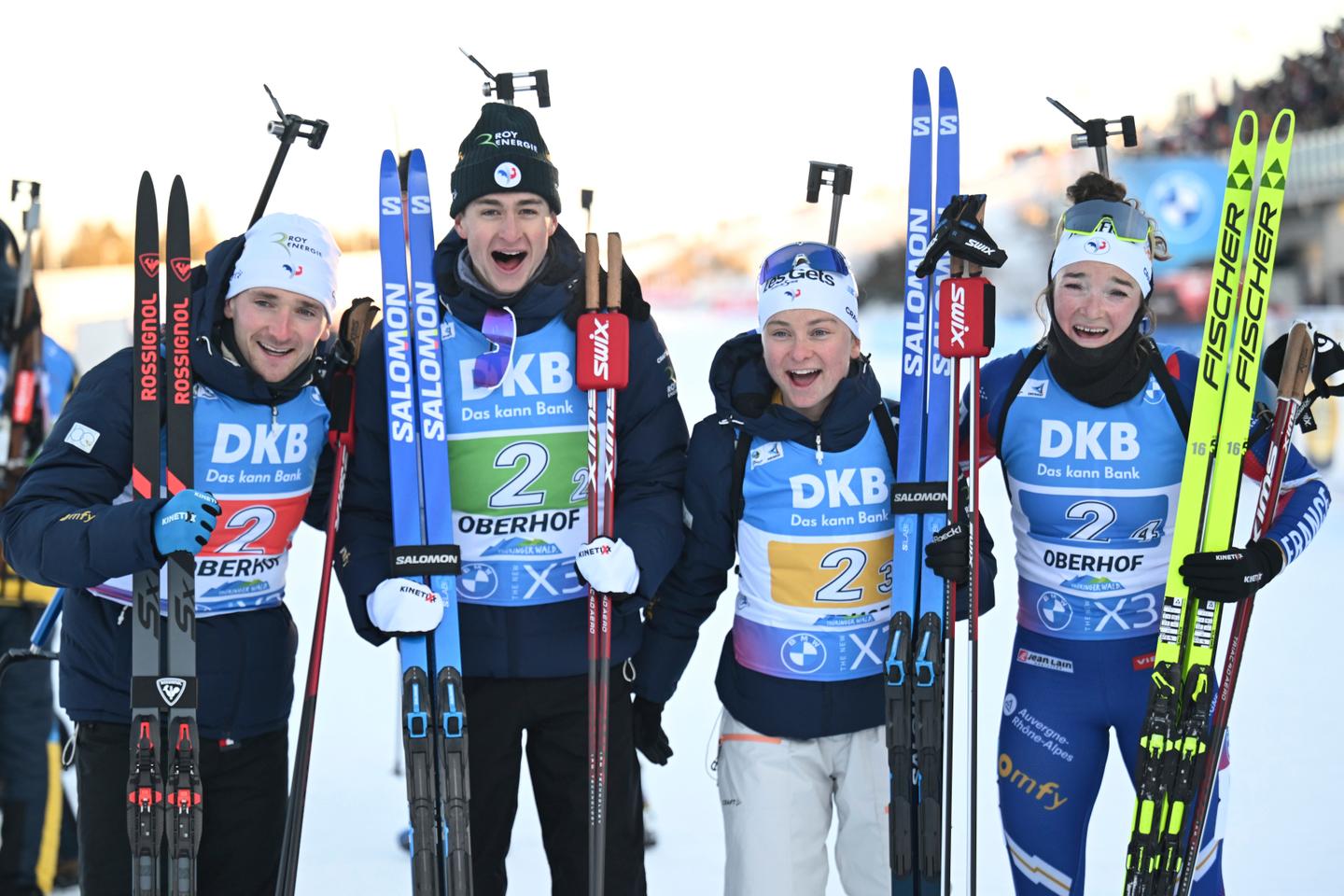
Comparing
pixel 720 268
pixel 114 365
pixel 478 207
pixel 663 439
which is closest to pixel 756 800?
pixel 663 439

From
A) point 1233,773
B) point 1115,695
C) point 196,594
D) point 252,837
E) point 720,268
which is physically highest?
point 720,268

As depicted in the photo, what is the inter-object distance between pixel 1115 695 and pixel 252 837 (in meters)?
1.81

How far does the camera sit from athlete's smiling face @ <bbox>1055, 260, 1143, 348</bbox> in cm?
261

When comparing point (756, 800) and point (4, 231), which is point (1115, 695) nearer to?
point (756, 800)

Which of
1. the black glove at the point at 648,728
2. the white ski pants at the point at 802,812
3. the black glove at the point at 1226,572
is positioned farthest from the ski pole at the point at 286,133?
the black glove at the point at 1226,572

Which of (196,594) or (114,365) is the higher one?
(114,365)

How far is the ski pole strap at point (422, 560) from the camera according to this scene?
2498mm

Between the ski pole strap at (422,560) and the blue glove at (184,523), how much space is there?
39cm

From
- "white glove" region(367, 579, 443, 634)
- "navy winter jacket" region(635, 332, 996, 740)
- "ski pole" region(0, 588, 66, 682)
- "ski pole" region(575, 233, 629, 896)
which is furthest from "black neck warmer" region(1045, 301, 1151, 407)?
"ski pole" region(0, 588, 66, 682)

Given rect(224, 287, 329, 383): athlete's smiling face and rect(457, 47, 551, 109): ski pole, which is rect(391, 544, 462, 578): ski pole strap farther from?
rect(457, 47, 551, 109): ski pole

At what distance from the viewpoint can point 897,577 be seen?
256 centimetres

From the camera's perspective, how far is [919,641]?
2535 mm

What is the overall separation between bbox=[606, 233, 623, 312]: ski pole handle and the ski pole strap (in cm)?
60

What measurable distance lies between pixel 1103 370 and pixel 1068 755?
81 centimetres
